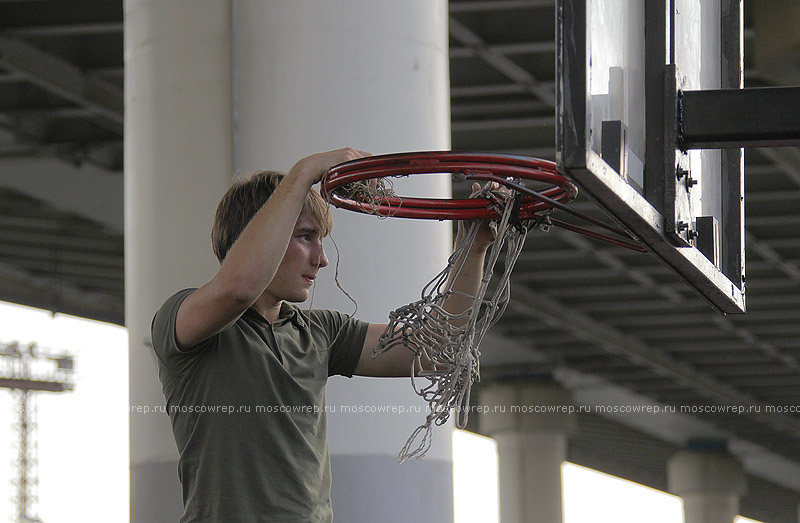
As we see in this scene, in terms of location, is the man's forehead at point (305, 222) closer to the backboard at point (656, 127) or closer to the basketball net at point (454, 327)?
the basketball net at point (454, 327)

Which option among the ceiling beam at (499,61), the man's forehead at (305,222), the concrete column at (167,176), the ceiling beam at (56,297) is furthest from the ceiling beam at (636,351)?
the man's forehead at (305,222)

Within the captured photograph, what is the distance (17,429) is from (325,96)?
103 ft

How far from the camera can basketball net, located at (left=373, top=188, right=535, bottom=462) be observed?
11.9ft

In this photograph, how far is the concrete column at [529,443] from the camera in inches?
954

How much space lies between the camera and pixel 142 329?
19.2ft

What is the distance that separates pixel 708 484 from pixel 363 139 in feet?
94.3

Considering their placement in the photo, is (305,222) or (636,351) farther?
(636,351)

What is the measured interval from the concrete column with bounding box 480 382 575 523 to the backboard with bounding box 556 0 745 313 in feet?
69.1

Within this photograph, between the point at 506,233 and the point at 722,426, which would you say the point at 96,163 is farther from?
the point at 722,426

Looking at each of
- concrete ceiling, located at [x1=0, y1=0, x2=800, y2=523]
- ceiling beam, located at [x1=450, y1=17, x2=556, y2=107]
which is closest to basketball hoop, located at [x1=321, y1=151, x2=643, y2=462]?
concrete ceiling, located at [x1=0, y1=0, x2=800, y2=523]

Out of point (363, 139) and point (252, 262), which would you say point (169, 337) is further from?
point (363, 139)

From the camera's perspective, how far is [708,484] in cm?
3209

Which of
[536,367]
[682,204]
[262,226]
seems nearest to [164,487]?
[262,226]

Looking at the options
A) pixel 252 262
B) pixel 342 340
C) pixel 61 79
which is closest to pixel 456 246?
pixel 342 340
